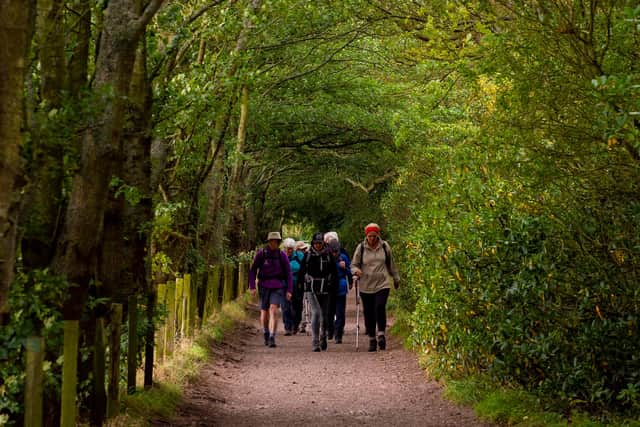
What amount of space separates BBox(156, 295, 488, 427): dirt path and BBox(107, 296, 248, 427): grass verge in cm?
16

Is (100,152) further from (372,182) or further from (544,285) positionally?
(372,182)

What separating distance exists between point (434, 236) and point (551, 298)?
142 inches

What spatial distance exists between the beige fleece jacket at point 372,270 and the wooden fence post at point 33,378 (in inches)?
422

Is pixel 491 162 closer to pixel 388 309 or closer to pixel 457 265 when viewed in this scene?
pixel 457 265

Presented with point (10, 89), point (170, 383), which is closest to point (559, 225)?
point (170, 383)

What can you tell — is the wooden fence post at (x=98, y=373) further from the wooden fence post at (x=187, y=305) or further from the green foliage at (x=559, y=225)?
the wooden fence post at (x=187, y=305)

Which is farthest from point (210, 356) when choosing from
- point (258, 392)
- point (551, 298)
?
point (551, 298)

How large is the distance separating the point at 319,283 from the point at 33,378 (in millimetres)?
11522

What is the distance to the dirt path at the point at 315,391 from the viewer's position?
34.6 feet

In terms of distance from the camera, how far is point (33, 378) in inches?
243

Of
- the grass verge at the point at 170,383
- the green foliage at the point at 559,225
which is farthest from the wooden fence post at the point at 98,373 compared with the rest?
the green foliage at the point at 559,225

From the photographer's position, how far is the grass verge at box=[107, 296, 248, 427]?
939 cm

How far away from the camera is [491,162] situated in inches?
350

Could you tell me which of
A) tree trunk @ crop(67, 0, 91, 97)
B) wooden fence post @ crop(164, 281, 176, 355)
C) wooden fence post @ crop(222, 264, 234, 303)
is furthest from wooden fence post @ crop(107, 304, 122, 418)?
wooden fence post @ crop(222, 264, 234, 303)
